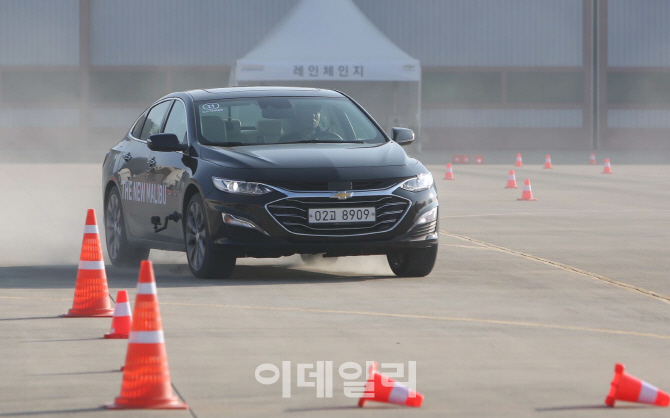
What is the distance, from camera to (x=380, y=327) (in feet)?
26.2

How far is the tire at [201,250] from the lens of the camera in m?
10.2

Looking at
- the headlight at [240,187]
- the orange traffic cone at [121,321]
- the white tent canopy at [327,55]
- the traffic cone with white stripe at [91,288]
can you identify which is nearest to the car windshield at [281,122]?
the headlight at [240,187]

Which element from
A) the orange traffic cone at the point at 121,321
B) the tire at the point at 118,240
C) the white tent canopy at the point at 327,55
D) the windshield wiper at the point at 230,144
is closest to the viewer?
the orange traffic cone at the point at 121,321

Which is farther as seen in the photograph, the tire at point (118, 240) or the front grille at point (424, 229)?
the tire at point (118, 240)

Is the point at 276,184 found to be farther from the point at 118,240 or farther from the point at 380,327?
the point at 118,240

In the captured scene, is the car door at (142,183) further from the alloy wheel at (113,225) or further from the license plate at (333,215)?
the license plate at (333,215)

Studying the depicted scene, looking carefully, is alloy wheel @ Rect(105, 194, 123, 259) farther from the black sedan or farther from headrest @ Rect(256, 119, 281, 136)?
headrest @ Rect(256, 119, 281, 136)

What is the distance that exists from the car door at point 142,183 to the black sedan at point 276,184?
0.02 metres

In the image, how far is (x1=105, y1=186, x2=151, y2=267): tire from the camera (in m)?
12.2

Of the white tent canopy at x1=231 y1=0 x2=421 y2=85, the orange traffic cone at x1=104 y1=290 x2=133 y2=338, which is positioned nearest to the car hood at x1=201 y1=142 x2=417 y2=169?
the orange traffic cone at x1=104 y1=290 x2=133 y2=338

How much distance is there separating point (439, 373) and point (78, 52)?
43164 mm

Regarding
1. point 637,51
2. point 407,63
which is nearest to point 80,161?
point 407,63

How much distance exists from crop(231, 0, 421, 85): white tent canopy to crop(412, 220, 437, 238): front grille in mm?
28334

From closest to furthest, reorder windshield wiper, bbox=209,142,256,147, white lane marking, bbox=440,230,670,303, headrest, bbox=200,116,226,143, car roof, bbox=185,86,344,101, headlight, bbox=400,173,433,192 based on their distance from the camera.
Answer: white lane marking, bbox=440,230,670,303
headlight, bbox=400,173,433,192
windshield wiper, bbox=209,142,256,147
headrest, bbox=200,116,226,143
car roof, bbox=185,86,344,101
